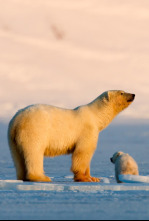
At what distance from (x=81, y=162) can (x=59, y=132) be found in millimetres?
814

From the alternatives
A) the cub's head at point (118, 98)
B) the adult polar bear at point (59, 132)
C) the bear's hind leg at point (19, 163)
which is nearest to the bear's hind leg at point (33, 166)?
the adult polar bear at point (59, 132)

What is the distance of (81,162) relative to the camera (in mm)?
9906

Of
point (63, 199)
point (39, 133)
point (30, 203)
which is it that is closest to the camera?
point (30, 203)

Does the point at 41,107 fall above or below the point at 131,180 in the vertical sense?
above

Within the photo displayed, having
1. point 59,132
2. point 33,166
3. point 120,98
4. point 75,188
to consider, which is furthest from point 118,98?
point 75,188

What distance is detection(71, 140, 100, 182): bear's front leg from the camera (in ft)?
32.4

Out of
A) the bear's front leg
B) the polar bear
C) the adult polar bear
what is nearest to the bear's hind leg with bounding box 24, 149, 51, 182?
the adult polar bear

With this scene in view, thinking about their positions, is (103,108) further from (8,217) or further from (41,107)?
(8,217)

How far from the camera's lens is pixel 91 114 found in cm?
1038

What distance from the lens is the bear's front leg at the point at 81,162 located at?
32.4ft

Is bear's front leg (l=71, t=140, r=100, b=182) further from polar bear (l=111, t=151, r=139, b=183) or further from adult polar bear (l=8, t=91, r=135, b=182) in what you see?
polar bear (l=111, t=151, r=139, b=183)

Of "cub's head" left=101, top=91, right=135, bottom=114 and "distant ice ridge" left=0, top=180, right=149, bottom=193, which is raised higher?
"cub's head" left=101, top=91, right=135, bottom=114

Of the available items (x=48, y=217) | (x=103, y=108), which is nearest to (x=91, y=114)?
(x=103, y=108)

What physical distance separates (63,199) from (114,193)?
3.36 ft
